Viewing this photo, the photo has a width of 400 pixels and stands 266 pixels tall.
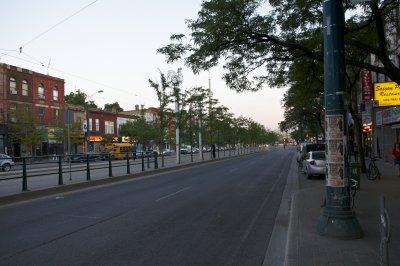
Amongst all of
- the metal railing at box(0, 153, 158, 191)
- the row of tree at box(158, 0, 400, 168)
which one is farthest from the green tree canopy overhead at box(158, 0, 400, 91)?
the metal railing at box(0, 153, 158, 191)

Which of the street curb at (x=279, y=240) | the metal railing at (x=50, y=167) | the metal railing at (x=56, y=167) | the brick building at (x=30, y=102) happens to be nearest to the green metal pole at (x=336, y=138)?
the street curb at (x=279, y=240)

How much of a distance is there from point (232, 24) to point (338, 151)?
5550mm

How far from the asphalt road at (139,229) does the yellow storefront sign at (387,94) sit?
40.3 ft

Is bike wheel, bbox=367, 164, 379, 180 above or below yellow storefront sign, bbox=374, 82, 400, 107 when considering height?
below

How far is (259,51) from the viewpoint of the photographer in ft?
43.1

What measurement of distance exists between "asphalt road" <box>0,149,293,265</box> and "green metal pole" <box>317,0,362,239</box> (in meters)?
1.34

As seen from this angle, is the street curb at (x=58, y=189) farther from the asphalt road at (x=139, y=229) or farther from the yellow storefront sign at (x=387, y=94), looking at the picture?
the yellow storefront sign at (x=387, y=94)

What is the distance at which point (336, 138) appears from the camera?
7.18m

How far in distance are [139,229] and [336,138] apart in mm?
4354

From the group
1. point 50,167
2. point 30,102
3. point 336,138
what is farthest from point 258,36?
point 30,102

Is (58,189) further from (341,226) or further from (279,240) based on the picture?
(341,226)

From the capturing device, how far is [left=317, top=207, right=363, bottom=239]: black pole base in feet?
23.2

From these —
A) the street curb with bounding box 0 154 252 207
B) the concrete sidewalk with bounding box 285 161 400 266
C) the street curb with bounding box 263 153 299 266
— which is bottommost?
the street curb with bounding box 263 153 299 266

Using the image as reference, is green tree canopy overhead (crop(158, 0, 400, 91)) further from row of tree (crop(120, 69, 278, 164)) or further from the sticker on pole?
row of tree (crop(120, 69, 278, 164))
